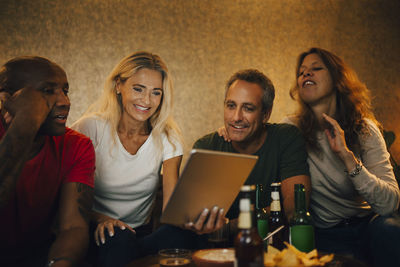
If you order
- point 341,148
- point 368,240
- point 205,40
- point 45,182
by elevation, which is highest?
point 205,40

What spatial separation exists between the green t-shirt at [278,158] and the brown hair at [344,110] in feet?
0.44

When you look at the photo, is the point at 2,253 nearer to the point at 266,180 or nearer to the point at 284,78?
the point at 266,180

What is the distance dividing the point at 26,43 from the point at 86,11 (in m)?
0.52

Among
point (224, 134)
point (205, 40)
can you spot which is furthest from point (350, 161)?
point (205, 40)

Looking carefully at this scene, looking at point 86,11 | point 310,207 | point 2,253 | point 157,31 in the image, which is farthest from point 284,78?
point 2,253

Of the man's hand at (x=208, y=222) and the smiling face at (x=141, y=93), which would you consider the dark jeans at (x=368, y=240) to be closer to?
the man's hand at (x=208, y=222)

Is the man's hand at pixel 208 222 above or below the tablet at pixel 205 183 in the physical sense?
below

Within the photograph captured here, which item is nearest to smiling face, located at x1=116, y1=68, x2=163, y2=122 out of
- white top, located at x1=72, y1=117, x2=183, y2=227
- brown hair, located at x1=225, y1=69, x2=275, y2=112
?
white top, located at x1=72, y1=117, x2=183, y2=227

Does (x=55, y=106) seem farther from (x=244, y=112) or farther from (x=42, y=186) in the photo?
(x=244, y=112)

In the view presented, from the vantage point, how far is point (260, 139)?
195cm

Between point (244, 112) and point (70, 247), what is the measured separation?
41.8 inches

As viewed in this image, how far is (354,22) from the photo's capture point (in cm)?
317

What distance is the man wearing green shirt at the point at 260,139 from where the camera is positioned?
1828 mm

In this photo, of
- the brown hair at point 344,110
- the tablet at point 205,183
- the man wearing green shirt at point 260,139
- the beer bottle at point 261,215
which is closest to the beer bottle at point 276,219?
the beer bottle at point 261,215
